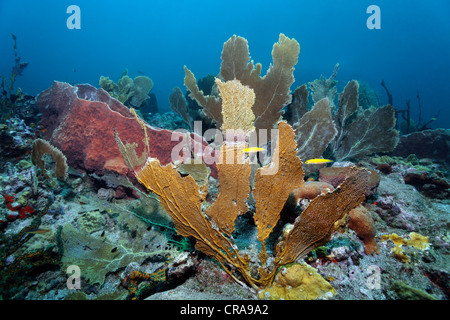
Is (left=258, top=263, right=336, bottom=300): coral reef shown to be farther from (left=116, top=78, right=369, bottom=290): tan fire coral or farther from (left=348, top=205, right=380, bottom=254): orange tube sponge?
(left=348, top=205, right=380, bottom=254): orange tube sponge

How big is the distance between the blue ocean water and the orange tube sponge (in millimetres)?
60065

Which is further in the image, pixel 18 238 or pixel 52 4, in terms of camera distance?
pixel 52 4

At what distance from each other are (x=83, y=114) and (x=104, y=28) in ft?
457

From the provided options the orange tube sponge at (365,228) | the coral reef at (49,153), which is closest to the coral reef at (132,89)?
the coral reef at (49,153)

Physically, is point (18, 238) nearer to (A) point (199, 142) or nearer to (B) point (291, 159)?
(A) point (199, 142)

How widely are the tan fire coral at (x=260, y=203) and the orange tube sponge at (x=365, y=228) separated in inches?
43.2

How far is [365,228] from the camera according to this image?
2623 mm

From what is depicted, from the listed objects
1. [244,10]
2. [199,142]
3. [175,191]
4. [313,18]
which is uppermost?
[244,10]

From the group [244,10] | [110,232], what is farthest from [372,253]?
[244,10]

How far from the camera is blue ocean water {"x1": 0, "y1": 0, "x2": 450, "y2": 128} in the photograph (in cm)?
7078

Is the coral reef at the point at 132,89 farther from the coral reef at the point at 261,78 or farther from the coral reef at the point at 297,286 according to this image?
the coral reef at the point at 297,286

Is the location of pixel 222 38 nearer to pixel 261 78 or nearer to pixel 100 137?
pixel 261 78

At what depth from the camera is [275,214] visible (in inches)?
72.1

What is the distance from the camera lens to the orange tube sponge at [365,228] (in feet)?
8.59
